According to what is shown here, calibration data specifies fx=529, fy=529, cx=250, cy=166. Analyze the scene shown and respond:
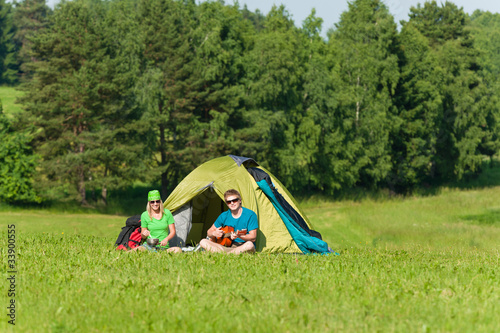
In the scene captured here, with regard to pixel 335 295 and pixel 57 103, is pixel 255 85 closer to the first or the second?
pixel 57 103

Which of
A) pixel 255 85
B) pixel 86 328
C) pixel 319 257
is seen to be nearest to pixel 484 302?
pixel 319 257

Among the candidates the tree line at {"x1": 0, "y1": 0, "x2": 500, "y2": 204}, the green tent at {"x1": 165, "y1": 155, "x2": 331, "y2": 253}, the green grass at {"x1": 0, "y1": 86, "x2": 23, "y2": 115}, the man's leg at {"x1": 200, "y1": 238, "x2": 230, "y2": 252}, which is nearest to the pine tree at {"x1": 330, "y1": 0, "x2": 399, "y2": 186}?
the tree line at {"x1": 0, "y1": 0, "x2": 500, "y2": 204}

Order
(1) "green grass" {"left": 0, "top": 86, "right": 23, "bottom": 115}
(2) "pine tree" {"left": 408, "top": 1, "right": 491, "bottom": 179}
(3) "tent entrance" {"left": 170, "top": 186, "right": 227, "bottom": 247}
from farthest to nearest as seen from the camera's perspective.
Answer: (1) "green grass" {"left": 0, "top": 86, "right": 23, "bottom": 115} → (2) "pine tree" {"left": 408, "top": 1, "right": 491, "bottom": 179} → (3) "tent entrance" {"left": 170, "top": 186, "right": 227, "bottom": 247}

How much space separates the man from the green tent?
1.30 metres

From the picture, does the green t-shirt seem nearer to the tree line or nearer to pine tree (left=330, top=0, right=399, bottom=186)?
the tree line

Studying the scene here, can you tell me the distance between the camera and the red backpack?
1025 centimetres

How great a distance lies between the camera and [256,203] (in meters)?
11.3

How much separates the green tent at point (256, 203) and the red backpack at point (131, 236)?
3.65 ft

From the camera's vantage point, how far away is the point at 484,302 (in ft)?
19.4

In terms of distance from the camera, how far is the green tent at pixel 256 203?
11031mm

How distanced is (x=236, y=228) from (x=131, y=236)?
7.17ft

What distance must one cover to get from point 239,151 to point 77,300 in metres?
28.7

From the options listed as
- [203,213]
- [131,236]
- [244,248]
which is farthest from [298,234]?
[203,213]

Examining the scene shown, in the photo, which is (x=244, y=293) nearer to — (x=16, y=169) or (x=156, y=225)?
(x=156, y=225)
